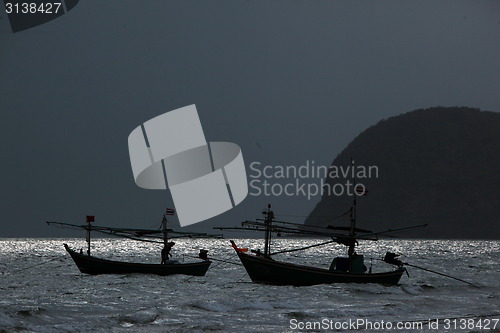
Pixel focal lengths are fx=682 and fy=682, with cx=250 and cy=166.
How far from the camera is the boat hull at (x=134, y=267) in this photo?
51281 mm

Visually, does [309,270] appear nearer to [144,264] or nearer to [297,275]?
[297,275]

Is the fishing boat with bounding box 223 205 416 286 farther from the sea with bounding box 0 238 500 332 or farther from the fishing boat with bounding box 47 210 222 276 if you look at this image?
the fishing boat with bounding box 47 210 222 276

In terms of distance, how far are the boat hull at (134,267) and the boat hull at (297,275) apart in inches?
334

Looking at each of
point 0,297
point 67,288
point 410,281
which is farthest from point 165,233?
point 410,281

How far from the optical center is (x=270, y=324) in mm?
26266

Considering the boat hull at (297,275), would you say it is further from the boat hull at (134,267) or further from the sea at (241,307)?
the boat hull at (134,267)

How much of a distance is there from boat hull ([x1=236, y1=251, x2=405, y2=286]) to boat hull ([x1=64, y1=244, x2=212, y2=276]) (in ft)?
27.8

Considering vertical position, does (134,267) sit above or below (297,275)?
below

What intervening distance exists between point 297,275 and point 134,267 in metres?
15.7

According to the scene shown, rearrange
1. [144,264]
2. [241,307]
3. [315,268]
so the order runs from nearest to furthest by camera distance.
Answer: [241,307]
[315,268]
[144,264]

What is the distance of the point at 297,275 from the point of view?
42781 mm

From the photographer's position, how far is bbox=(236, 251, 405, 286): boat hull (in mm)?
42000

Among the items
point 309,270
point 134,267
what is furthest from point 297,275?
point 134,267

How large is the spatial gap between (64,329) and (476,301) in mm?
21869
